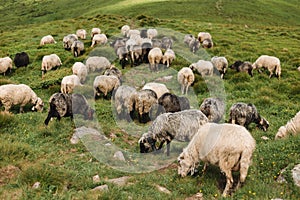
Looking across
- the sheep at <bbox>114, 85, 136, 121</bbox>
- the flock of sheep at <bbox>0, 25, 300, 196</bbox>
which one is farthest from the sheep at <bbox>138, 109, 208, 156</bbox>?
the sheep at <bbox>114, 85, 136, 121</bbox>

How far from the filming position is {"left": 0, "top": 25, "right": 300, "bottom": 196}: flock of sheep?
700 cm

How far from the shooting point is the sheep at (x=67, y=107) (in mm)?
11547

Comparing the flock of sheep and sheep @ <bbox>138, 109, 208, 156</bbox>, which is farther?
sheep @ <bbox>138, 109, 208, 156</bbox>

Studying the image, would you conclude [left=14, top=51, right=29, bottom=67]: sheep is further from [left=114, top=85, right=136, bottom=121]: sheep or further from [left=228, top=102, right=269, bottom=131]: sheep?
[left=228, top=102, right=269, bottom=131]: sheep

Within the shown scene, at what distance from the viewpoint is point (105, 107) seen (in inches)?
542

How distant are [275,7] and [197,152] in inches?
2720

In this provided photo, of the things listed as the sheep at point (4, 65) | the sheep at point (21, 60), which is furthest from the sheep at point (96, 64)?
the sheep at point (4, 65)

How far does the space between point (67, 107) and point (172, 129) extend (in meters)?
4.54

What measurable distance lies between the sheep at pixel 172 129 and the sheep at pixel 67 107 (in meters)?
3.52

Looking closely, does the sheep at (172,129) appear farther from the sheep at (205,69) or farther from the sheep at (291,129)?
the sheep at (205,69)

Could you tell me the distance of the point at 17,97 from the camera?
1262 cm

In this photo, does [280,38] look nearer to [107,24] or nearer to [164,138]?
[107,24]

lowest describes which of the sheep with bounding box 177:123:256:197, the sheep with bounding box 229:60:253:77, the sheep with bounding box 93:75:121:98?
the sheep with bounding box 229:60:253:77

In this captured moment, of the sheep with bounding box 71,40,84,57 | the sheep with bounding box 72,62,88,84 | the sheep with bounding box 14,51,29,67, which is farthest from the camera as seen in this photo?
the sheep with bounding box 71,40,84,57
